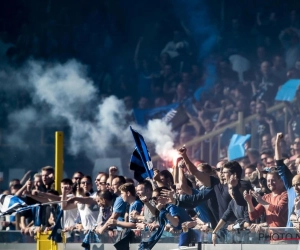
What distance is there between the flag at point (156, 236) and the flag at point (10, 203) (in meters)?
2.05

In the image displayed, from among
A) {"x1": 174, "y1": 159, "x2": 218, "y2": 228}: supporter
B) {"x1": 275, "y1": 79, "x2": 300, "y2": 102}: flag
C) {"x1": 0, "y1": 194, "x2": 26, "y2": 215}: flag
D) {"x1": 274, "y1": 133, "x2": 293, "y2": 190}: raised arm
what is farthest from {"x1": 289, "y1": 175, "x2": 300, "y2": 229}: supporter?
{"x1": 275, "y1": 79, "x2": 300, "y2": 102}: flag

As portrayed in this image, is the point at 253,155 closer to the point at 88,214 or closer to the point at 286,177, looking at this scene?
the point at 88,214

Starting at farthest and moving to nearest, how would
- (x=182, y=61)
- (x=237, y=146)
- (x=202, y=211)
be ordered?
1. (x=182, y=61)
2. (x=237, y=146)
3. (x=202, y=211)

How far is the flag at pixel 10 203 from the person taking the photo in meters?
10.9

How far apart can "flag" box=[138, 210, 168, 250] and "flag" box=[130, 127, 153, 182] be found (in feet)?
1.26

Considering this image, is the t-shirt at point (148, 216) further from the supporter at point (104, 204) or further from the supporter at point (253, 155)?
the supporter at point (253, 155)

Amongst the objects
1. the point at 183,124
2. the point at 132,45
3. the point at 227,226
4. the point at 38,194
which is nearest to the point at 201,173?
the point at 227,226

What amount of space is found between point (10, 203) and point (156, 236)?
2327 millimetres

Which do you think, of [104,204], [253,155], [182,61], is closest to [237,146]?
[253,155]

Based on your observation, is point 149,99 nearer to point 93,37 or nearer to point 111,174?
point 93,37

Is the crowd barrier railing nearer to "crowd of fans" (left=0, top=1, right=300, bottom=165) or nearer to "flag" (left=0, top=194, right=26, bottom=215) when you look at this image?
"flag" (left=0, top=194, right=26, bottom=215)

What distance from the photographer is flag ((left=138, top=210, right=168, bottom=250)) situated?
931cm

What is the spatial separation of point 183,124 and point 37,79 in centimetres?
339

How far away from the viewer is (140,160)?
9.71 metres
